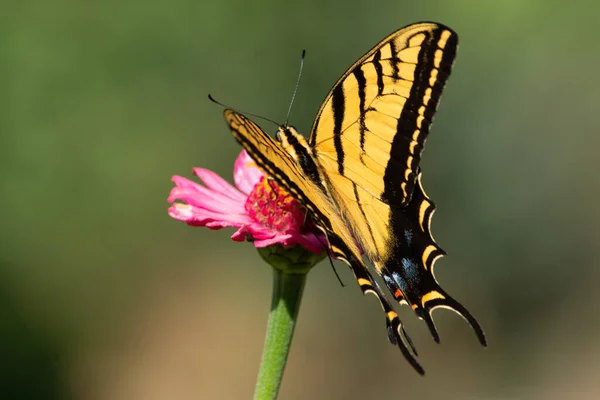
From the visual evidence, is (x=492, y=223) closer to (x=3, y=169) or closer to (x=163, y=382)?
(x=163, y=382)

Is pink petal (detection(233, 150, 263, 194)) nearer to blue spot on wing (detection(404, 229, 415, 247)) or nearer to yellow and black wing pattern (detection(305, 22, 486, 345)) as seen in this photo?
yellow and black wing pattern (detection(305, 22, 486, 345))

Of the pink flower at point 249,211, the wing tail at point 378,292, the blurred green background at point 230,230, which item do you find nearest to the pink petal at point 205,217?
the pink flower at point 249,211

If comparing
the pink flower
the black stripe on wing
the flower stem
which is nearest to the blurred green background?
the pink flower

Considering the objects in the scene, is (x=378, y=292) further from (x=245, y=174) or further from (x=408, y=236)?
(x=245, y=174)

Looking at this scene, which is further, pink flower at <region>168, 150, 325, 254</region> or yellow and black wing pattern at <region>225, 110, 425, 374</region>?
pink flower at <region>168, 150, 325, 254</region>

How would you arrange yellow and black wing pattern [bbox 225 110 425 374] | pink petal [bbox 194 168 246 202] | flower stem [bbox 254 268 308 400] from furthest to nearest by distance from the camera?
pink petal [bbox 194 168 246 202], flower stem [bbox 254 268 308 400], yellow and black wing pattern [bbox 225 110 425 374]

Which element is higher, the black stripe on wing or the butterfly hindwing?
the black stripe on wing

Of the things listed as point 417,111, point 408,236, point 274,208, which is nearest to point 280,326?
point 274,208
